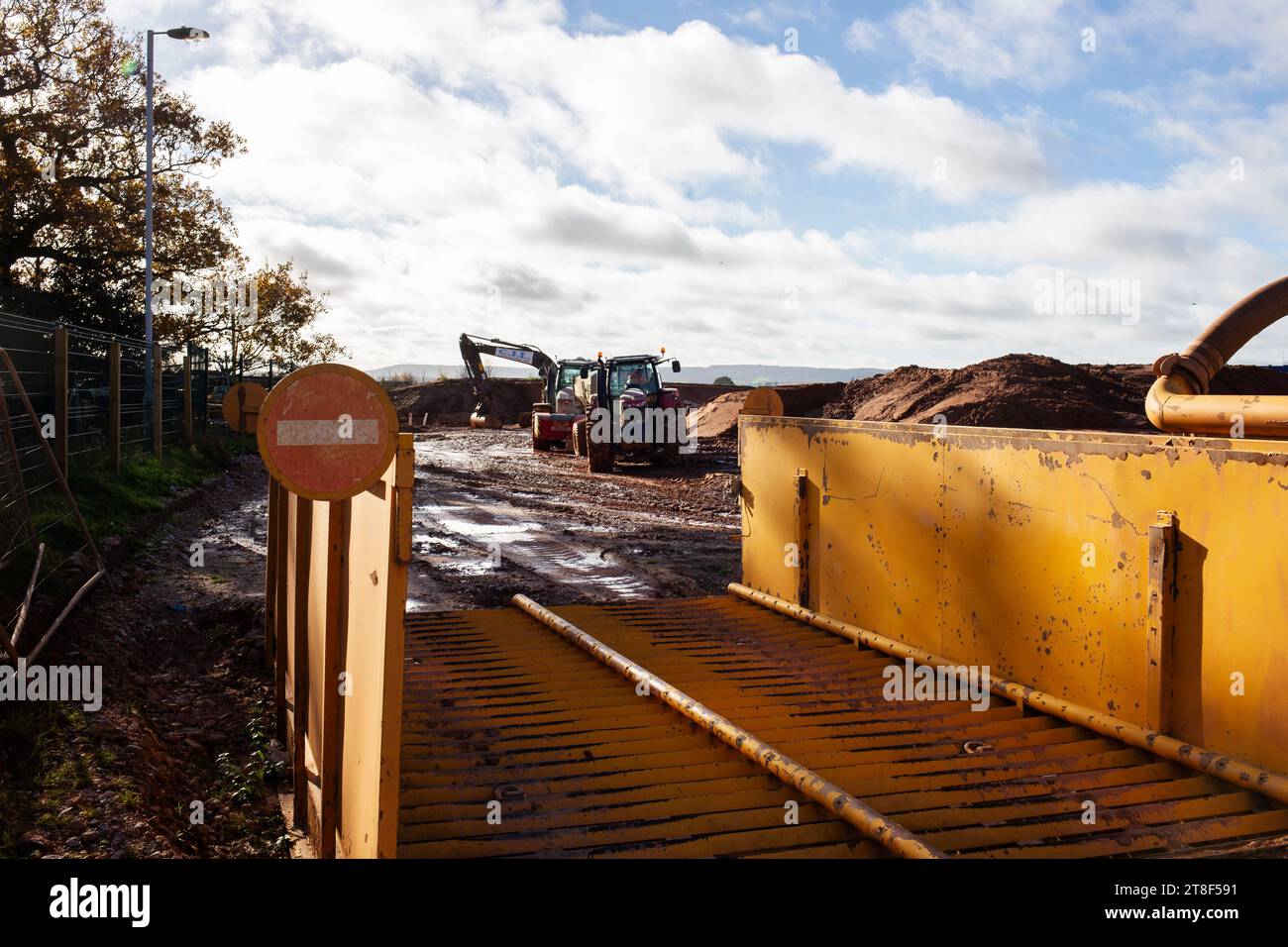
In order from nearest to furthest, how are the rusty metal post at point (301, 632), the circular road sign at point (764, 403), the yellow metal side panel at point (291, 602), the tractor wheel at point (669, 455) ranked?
the rusty metal post at point (301, 632) → the yellow metal side panel at point (291, 602) → the circular road sign at point (764, 403) → the tractor wheel at point (669, 455)

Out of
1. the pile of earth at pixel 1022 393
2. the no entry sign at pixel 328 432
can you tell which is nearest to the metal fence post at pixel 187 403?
the pile of earth at pixel 1022 393

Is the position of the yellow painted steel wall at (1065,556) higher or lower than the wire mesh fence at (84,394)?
lower

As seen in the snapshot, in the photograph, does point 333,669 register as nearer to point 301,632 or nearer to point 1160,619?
point 301,632

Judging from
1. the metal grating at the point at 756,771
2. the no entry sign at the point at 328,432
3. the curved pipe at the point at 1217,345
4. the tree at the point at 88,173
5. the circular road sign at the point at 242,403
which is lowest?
the metal grating at the point at 756,771

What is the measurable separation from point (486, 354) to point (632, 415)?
16218 millimetres

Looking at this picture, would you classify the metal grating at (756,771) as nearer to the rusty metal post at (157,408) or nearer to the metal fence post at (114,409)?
the metal fence post at (114,409)

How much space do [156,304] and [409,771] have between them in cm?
2365

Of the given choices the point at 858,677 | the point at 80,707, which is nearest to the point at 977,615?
the point at 858,677

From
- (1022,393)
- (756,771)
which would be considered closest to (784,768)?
(756,771)

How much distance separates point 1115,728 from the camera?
4305mm

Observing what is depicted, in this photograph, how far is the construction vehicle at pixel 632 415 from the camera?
2370cm

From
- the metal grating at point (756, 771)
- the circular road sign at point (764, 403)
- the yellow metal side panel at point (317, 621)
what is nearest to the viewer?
the metal grating at point (756, 771)

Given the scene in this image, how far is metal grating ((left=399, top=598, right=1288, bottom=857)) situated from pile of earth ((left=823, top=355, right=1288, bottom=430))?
A: 17.6 metres
